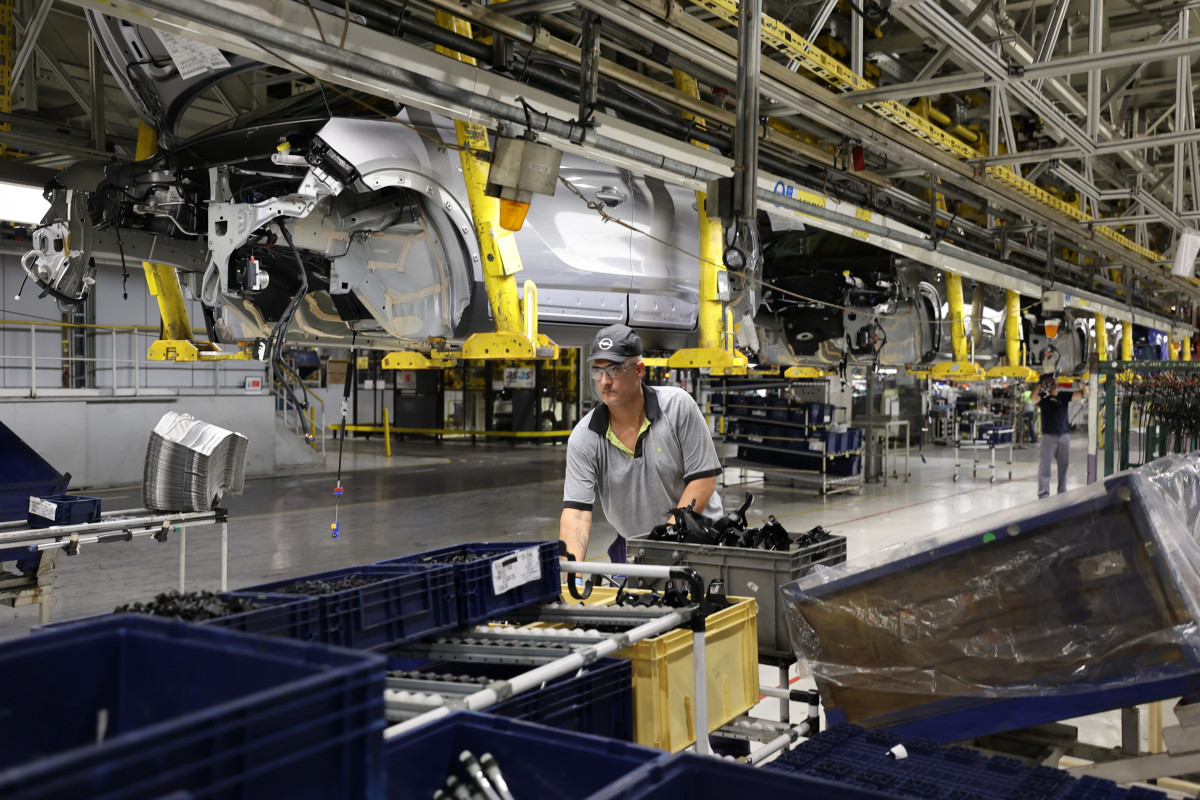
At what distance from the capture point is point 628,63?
822 cm

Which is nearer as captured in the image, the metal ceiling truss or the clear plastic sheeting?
the clear plastic sheeting

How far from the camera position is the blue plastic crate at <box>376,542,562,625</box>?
2.26m

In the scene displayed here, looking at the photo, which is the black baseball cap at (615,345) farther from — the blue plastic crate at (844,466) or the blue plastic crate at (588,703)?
the blue plastic crate at (844,466)

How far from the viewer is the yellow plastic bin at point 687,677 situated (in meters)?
2.23

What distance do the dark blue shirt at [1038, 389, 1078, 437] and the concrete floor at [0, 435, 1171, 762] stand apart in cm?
93

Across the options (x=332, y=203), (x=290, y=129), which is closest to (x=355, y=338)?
(x=332, y=203)

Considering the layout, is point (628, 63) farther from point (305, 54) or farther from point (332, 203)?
point (305, 54)

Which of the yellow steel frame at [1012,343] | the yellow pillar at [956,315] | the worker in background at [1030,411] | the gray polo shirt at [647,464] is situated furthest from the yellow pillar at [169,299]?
the worker in background at [1030,411]

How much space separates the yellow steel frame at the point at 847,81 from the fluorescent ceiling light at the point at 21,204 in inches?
162

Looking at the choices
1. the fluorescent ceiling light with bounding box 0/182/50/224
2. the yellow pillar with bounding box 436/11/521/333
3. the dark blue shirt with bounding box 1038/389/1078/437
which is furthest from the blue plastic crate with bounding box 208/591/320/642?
the dark blue shirt with bounding box 1038/389/1078/437

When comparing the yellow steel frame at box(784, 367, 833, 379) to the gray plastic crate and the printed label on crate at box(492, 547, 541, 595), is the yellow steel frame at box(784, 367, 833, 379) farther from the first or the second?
the printed label on crate at box(492, 547, 541, 595)

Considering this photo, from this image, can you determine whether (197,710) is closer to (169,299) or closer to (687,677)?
(687,677)

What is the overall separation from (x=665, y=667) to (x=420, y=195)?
404cm

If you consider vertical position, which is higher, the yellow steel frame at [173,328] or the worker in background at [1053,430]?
the yellow steel frame at [173,328]
